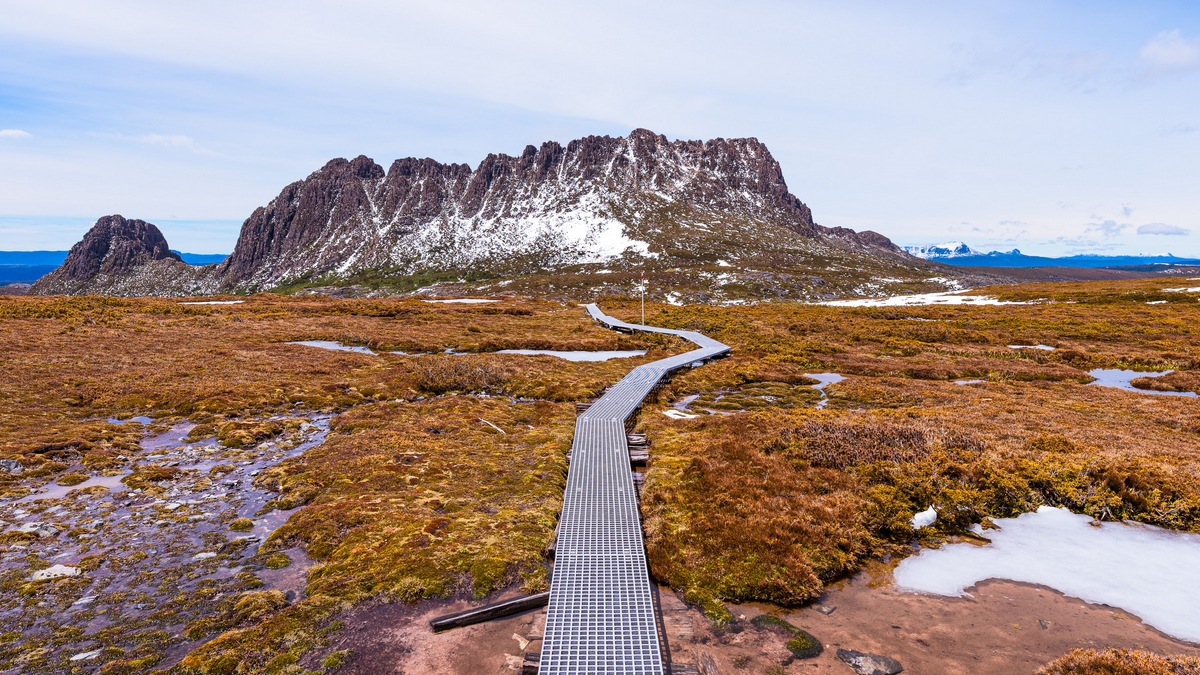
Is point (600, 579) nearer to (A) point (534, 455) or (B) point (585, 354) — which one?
(A) point (534, 455)

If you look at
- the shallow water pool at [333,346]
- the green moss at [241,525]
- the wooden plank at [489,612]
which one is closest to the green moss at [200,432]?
the green moss at [241,525]

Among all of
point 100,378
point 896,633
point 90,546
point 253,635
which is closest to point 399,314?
point 100,378

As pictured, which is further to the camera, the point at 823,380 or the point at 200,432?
the point at 823,380

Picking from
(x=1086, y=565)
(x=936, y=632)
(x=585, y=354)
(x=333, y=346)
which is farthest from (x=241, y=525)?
(x=333, y=346)

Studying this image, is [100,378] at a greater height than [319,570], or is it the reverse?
[100,378]

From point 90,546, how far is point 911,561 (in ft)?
79.4

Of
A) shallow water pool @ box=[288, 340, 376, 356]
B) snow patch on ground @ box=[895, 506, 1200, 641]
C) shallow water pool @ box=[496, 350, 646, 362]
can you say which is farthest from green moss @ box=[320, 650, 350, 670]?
shallow water pool @ box=[288, 340, 376, 356]

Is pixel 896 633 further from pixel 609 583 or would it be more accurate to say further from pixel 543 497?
pixel 543 497

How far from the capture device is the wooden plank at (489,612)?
38.1 feet

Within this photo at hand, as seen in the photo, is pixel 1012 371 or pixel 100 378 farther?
pixel 1012 371

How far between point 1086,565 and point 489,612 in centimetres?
1631

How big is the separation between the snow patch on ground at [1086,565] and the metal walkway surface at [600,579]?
7.51m

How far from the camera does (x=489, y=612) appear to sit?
11945mm

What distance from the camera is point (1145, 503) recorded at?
15641 millimetres
